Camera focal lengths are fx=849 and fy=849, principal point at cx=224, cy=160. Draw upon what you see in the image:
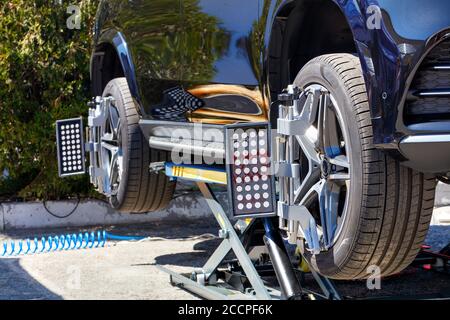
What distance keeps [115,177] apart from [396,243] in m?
2.90

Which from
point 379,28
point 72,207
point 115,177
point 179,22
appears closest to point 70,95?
point 72,207

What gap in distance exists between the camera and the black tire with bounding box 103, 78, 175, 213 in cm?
539

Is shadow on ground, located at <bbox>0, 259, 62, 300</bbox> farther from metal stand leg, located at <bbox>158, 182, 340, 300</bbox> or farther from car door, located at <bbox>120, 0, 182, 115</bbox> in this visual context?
car door, located at <bbox>120, 0, 182, 115</bbox>

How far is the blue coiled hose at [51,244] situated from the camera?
6250 millimetres

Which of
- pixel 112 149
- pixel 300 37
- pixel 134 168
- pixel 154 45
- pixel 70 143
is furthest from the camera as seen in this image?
pixel 70 143

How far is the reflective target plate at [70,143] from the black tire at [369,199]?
10.8 feet

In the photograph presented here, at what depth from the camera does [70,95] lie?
732 cm

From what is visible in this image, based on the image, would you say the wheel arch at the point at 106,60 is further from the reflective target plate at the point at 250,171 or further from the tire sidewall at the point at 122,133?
the reflective target plate at the point at 250,171

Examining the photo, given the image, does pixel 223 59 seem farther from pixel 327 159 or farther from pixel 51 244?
pixel 51 244

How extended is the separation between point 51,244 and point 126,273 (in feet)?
3.75

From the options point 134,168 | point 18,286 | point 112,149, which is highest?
point 112,149

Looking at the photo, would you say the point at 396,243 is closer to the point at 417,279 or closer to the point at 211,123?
the point at 211,123

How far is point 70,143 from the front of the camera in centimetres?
633

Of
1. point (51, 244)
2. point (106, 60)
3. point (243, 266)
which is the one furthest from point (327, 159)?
point (51, 244)
